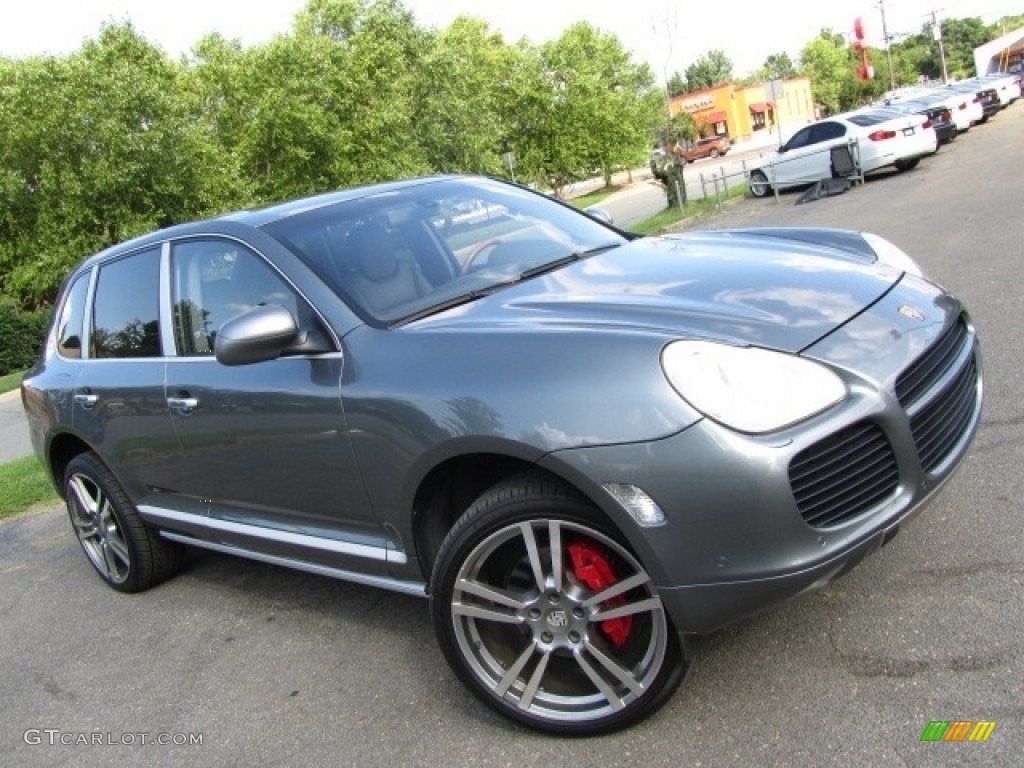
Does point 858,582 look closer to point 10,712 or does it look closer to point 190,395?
point 190,395

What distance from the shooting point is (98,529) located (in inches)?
191

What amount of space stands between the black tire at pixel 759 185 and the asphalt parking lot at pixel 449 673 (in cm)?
1701

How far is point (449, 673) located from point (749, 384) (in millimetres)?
1627

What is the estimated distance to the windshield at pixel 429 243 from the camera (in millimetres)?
3369

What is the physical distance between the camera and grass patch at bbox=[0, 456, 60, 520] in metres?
7.19

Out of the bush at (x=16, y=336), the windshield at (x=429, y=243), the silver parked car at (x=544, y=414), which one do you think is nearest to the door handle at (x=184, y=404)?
the silver parked car at (x=544, y=414)

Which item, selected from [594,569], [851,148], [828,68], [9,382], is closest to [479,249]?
[594,569]

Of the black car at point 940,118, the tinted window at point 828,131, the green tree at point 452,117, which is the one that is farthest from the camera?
the green tree at point 452,117

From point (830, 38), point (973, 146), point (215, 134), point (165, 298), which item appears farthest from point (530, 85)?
point (830, 38)

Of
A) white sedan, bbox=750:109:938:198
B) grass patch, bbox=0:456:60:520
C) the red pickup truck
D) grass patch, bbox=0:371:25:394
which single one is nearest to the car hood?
grass patch, bbox=0:456:60:520

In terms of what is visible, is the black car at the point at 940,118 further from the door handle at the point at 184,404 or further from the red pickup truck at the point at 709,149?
the red pickup truck at the point at 709,149

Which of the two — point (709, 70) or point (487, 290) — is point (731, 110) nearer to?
point (709, 70)

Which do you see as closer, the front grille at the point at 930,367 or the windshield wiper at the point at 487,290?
the front grille at the point at 930,367

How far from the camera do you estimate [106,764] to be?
3.25 meters
